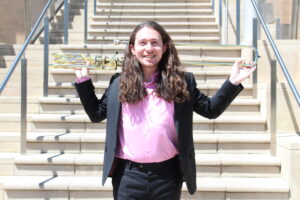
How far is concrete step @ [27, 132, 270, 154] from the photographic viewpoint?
3.73m

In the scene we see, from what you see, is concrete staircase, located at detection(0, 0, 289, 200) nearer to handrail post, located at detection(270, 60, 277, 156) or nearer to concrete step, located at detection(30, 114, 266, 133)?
concrete step, located at detection(30, 114, 266, 133)

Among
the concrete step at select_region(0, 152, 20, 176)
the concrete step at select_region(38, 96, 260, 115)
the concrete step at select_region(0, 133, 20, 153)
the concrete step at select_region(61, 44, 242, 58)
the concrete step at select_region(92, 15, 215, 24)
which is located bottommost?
the concrete step at select_region(0, 152, 20, 176)

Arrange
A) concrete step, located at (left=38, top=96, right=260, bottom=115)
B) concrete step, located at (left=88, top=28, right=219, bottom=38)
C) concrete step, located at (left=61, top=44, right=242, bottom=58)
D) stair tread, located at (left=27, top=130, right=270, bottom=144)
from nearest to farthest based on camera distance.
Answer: stair tread, located at (left=27, top=130, right=270, bottom=144)
concrete step, located at (left=38, top=96, right=260, bottom=115)
concrete step, located at (left=61, top=44, right=242, bottom=58)
concrete step, located at (left=88, top=28, right=219, bottom=38)

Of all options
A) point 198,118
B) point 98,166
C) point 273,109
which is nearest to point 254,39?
point 273,109

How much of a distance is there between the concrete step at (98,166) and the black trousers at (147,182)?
6.09 feet

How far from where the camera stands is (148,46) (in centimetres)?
171

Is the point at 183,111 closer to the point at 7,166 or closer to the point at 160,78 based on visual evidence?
the point at 160,78

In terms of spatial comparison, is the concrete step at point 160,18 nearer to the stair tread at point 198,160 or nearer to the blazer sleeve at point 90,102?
the stair tread at point 198,160

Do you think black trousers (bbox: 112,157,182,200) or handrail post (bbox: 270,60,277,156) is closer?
black trousers (bbox: 112,157,182,200)

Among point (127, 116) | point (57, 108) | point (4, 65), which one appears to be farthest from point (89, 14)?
point (127, 116)

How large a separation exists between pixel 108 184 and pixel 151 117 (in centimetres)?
181

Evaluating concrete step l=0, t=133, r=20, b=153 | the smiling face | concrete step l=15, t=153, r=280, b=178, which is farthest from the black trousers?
concrete step l=0, t=133, r=20, b=153

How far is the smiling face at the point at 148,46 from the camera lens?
171 centimetres

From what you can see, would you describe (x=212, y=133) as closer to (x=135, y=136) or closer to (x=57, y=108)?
(x=57, y=108)
